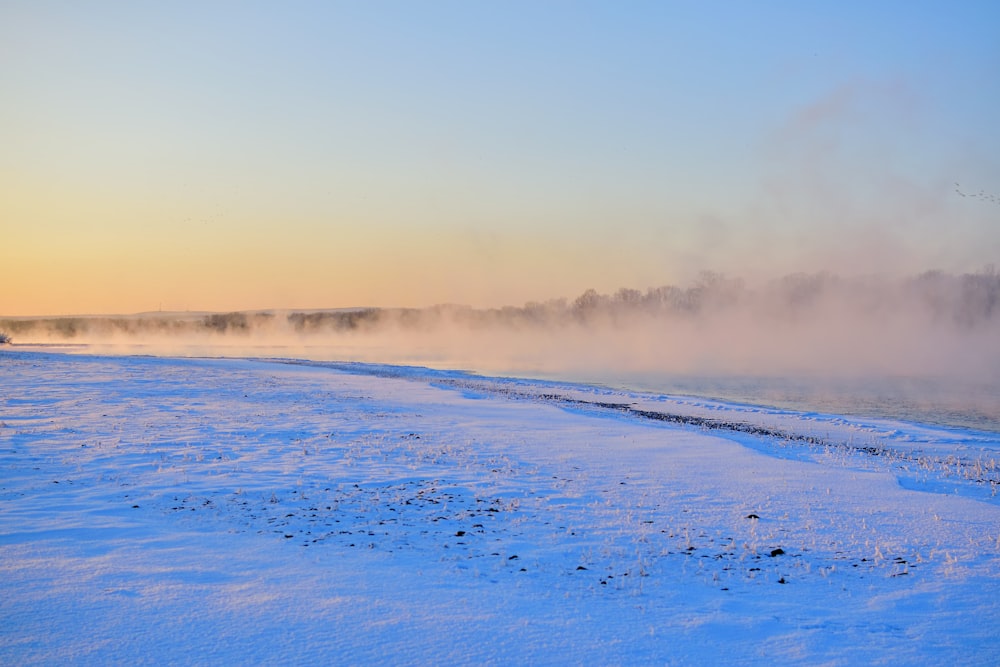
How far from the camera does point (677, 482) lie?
44.7 ft

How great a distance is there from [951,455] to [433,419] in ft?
55.1

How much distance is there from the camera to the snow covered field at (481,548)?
604cm

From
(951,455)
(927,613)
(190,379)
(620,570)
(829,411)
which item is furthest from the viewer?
(190,379)

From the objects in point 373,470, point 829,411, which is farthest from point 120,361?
point 829,411

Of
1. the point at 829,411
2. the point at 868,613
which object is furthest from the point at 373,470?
the point at 829,411

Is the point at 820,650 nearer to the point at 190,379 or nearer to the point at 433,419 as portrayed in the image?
the point at 433,419

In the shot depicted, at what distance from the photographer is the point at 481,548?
9.11 meters

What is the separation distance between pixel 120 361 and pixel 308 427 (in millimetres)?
39111

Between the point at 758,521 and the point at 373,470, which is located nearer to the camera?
the point at 758,521

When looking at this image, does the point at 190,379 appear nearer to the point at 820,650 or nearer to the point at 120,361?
the point at 120,361

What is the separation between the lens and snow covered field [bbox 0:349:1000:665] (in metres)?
6.04

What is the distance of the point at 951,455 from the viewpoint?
20.1 meters

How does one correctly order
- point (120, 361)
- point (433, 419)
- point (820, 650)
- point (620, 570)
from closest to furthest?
point (820, 650) → point (620, 570) → point (433, 419) → point (120, 361)

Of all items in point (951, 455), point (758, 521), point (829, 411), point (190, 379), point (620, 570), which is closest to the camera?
point (620, 570)
